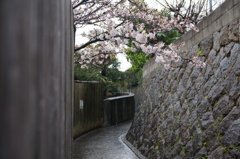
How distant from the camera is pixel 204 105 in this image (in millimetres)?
4445

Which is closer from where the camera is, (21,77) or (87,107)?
(21,77)

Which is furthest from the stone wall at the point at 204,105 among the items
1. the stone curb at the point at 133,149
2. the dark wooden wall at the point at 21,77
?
the dark wooden wall at the point at 21,77

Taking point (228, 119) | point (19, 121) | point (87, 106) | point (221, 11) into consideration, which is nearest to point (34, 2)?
point (19, 121)

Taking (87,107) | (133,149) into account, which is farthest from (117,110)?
(133,149)

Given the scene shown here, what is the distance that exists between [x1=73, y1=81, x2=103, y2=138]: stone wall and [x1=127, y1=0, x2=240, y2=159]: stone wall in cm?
427

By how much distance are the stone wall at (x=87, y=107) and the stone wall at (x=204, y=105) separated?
4.27m

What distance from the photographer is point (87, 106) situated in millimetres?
12445

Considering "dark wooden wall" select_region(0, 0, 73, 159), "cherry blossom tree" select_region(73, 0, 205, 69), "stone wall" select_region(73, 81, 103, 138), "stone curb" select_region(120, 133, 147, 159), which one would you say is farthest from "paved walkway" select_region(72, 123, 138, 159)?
"dark wooden wall" select_region(0, 0, 73, 159)

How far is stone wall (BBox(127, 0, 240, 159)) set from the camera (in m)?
3.56

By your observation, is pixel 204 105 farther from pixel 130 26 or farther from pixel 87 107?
pixel 87 107

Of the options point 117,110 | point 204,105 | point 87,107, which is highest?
point 204,105

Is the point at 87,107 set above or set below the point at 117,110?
above

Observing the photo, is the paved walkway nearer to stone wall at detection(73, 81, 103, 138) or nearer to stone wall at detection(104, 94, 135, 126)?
stone wall at detection(73, 81, 103, 138)

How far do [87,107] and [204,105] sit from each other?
28.2 ft
